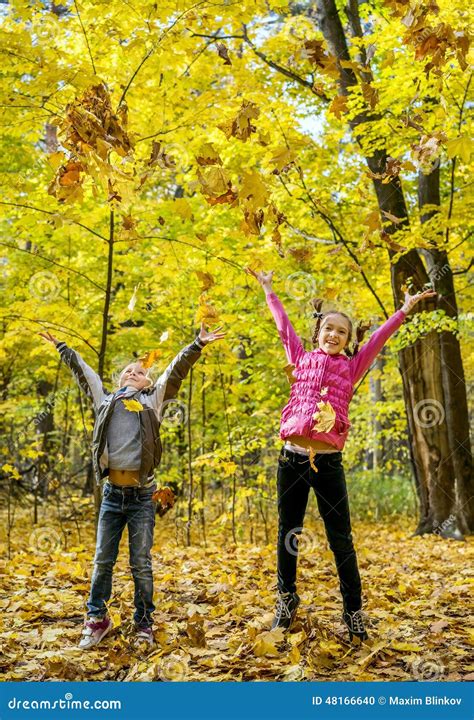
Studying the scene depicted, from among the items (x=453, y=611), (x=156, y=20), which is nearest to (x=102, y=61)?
(x=156, y=20)

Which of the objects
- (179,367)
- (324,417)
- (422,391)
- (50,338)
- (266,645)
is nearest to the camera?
(266,645)

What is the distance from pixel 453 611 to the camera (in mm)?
3871

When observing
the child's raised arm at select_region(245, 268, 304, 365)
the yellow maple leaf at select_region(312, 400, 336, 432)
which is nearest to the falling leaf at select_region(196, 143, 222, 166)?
the child's raised arm at select_region(245, 268, 304, 365)

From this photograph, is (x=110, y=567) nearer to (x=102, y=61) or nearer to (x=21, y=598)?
(x=21, y=598)

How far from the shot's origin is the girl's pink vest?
3201 mm

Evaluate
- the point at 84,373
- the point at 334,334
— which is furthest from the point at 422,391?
the point at 84,373

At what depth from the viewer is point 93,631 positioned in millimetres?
3271

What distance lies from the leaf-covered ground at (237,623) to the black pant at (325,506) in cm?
33

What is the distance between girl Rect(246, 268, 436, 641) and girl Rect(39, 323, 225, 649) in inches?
22.7

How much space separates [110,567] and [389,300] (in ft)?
20.7

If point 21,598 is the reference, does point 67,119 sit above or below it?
above

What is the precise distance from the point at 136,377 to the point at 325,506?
1.24 meters

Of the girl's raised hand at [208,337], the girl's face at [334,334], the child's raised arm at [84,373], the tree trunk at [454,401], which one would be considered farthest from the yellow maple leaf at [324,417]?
the tree trunk at [454,401]

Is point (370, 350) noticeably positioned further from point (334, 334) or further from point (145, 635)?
point (145, 635)
